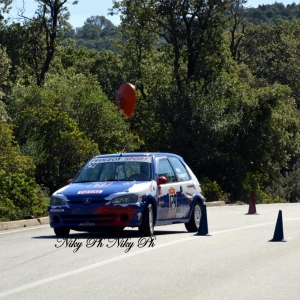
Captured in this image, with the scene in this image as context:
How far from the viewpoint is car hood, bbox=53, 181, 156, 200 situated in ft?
44.3

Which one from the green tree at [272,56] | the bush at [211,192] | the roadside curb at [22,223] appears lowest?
the bush at [211,192]

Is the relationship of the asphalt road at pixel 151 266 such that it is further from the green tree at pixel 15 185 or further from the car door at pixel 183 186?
the green tree at pixel 15 185

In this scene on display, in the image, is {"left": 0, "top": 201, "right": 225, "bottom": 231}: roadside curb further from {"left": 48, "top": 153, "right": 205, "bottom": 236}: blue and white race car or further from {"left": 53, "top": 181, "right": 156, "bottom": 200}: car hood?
{"left": 53, "top": 181, "right": 156, "bottom": 200}: car hood

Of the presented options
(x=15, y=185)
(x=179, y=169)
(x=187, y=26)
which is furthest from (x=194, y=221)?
(x=187, y=26)

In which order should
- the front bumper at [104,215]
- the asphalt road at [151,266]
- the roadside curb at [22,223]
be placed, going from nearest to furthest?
the asphalt road at [151,266] < the front bumper at [104,215] < the roadside curb at [22,223]

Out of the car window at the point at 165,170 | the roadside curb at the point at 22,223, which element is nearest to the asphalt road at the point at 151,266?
the car window at the point at 165,170

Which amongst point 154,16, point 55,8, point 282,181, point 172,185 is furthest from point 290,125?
point 172,185

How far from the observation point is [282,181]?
48812mm

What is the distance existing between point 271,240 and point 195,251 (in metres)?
2.47

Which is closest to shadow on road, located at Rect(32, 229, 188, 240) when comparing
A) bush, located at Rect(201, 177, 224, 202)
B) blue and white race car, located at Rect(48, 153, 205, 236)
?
blue and white race car, located at Rect(48, 153, 205, 236)

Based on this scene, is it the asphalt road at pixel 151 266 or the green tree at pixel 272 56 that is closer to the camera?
the asphalt road at pixel 151 266

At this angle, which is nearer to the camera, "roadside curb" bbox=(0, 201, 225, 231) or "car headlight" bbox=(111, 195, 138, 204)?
"car headlight" bbox=(111, 195, 138, 204)

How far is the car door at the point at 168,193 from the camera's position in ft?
47.5

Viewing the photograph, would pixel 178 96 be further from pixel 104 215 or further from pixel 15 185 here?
pixel 104 215
